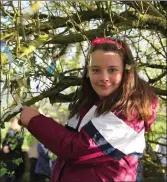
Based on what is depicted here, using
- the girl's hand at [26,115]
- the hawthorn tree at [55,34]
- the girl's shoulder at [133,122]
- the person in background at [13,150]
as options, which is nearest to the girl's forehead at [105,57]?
the girl's shoulder at [133,122]

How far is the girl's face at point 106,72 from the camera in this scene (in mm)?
2145

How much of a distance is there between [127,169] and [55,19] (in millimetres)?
1828

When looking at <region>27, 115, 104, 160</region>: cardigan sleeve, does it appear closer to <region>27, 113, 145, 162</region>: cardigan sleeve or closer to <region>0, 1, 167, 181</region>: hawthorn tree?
<region>27, 113, 145, 162</region>: cardigan sleeve

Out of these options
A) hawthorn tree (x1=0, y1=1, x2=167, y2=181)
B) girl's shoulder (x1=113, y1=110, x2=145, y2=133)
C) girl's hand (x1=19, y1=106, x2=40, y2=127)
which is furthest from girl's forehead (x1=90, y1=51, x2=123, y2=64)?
hawthorn tree (x1=0, y1=1, x2=167, y2=181)

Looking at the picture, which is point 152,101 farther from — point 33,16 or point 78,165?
point 33,16

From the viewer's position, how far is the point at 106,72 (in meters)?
2.15

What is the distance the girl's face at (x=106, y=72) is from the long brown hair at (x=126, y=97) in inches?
1.1

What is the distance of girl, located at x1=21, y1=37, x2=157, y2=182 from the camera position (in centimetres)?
200

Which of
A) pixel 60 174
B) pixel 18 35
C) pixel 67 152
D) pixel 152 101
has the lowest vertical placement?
pixel 60 174

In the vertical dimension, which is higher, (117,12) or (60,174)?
(117,12)

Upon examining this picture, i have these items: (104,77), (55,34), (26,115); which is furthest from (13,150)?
(104,77)

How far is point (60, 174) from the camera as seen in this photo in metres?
2.12

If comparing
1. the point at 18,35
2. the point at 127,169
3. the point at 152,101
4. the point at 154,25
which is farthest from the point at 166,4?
the point at 127,169

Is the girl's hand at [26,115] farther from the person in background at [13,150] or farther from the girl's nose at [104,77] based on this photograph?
the person in background at [13,150]
